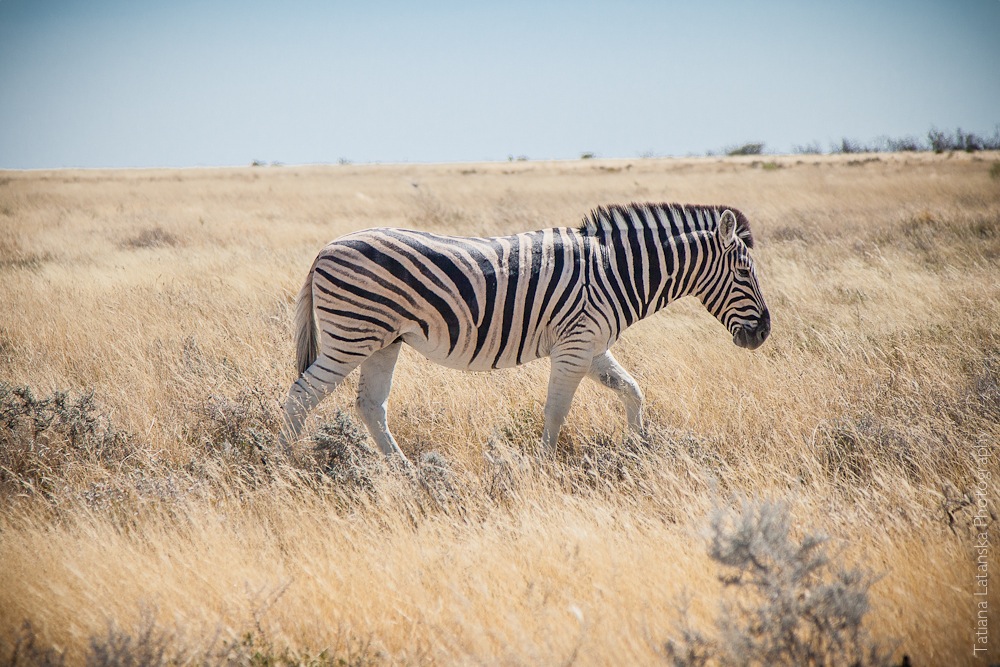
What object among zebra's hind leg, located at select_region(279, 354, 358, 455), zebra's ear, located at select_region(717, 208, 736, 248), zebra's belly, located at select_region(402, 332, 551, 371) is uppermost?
zebra's ear, located at select_region(717, 208, 736, 248)

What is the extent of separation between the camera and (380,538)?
374 cm

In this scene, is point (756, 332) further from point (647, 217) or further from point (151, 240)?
point (151, 240)

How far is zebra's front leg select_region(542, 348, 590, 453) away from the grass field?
0.88ft

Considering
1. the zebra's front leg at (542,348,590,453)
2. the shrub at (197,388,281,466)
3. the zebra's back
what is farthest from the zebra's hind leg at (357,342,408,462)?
the zebra's front leg at (542,348,590,453)

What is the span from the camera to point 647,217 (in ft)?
16.8

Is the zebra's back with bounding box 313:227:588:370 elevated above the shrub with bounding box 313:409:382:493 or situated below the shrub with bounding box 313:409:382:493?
above

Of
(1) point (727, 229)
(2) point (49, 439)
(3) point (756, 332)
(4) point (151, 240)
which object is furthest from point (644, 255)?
(4) point (151, 240)

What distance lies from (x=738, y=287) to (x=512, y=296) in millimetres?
1924

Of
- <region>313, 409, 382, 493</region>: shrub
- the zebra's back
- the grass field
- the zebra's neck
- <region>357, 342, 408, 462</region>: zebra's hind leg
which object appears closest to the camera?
the grass field

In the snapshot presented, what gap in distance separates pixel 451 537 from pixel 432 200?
17870mm

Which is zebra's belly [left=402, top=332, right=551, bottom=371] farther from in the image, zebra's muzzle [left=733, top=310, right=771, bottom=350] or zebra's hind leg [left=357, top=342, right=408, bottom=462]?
zebra's muzzle [left=733, top=310, right=771, bottom=350]

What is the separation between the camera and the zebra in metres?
4.69

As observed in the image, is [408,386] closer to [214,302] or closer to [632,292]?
[632,292]

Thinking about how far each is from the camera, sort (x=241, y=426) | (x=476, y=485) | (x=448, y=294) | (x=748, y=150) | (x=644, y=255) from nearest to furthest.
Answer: (x=476, y=485)
(x=448, y=294)
(x=644, y=255)
(x=241, y=426)
(x=748, y=150)
